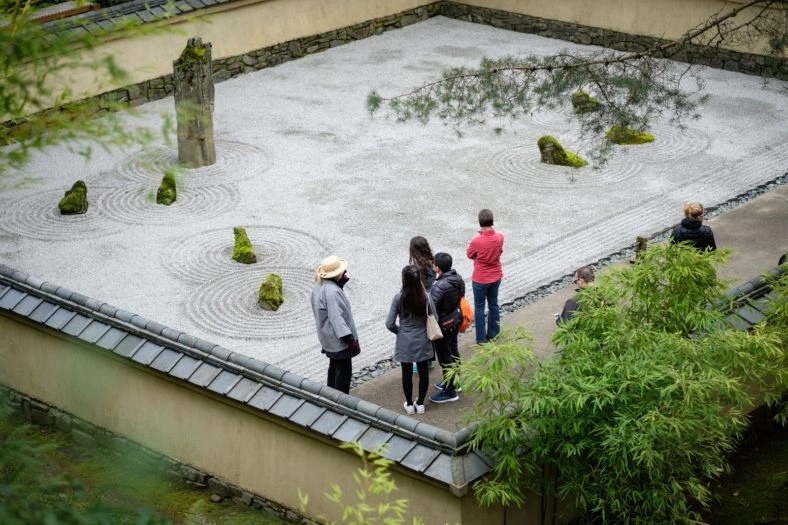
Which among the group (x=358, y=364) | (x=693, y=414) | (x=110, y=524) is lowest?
(x=358, y=364)

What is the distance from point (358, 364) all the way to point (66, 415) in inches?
109

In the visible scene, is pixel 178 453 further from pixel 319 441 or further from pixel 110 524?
pixel 110 524

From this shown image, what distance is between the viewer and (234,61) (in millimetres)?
19703

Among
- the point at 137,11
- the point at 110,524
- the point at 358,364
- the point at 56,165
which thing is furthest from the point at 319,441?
the point at 137,11

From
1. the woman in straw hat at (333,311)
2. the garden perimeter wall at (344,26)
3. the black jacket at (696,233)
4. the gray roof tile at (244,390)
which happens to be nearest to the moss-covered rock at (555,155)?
the garden perimeter wall at (344,26)

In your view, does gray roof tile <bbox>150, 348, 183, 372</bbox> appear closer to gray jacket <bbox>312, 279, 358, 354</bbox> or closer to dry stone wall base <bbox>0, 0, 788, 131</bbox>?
gray jacket <bbox>312, 279, 358, 354</bbox>

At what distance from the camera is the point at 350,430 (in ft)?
24.7

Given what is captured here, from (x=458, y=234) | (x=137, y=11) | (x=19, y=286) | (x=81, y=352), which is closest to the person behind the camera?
(x=81, y=352)

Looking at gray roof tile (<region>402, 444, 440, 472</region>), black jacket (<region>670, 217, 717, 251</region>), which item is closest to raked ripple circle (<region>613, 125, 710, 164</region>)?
black jacket (<region>670, 217, 717, 251</region>)

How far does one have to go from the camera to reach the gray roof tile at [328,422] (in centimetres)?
760

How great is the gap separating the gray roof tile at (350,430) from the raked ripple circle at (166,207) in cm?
692

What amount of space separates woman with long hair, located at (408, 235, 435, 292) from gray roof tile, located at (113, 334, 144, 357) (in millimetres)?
2402

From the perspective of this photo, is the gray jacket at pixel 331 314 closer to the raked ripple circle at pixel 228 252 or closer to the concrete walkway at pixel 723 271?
the concrete walkway at pixel 723 271

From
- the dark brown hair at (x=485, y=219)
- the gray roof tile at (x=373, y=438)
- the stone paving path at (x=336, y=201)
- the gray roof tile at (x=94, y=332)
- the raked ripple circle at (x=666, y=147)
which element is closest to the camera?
the gray roof tile at (x=373, y=438)
